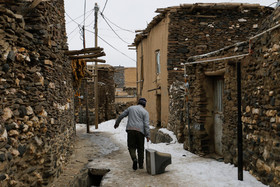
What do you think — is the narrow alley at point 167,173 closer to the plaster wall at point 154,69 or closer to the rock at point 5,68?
the rock at point 5,68

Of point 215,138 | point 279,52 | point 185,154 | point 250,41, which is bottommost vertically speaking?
point 185,154

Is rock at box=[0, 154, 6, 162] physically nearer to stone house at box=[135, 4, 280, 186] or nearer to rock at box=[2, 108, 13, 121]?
rock at box=[2, 108, 13, 121]

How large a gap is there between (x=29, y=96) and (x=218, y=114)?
16.5 feet

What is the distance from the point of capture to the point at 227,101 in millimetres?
6645

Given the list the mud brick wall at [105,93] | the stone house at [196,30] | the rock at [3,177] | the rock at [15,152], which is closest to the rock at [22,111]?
the rock at [15,152]

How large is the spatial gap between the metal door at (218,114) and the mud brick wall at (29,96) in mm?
4321

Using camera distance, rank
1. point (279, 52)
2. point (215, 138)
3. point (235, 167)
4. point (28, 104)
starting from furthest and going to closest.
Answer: point (215, 138) < point (235, 167) < point (28, 104) < point (279, 52)

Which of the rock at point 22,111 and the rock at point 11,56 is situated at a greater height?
the rock at point 11,56

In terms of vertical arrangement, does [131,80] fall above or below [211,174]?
above

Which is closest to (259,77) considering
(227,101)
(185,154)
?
(227,101)

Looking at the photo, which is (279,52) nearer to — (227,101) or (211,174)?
(227,101)

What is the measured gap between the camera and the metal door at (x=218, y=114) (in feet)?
25.0

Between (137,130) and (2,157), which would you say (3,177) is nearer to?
(2,157)

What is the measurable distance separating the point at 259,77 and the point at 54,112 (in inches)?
177
